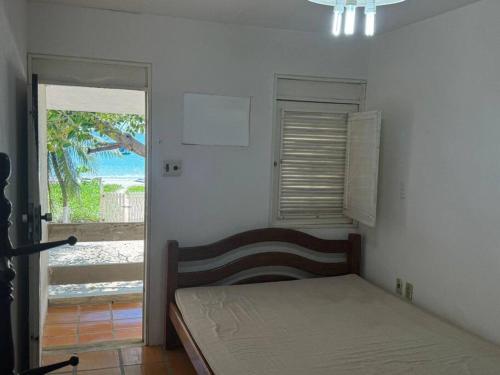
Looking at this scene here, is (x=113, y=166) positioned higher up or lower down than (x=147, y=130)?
lower down

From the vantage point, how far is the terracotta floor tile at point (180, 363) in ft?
10.2

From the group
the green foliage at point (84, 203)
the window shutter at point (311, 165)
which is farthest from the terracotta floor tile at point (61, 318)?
the green foliage at point (84, 203)

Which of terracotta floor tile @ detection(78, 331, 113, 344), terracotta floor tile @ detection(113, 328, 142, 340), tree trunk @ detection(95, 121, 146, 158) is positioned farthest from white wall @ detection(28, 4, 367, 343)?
tree trunk @ detection(95, 121, 146, 158)

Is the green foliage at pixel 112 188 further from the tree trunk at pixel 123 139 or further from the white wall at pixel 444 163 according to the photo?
the white wall at pixel 444 163

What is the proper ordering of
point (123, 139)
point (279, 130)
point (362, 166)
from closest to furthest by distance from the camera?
point (362, 166) → point (279, 130) → point (123, 139)

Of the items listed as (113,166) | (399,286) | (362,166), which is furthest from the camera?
(113,166)

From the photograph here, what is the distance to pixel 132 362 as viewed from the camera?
10.5ft

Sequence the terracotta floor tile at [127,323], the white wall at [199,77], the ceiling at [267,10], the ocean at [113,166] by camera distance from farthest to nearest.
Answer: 1. the ocean at [113,166]
2. the terracotta floor tile at [127,323]
3. the white wall at [199,77]
4. the ceiling at [267,10]

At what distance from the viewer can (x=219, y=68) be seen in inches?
136

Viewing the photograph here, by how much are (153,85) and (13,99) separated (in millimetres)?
1041

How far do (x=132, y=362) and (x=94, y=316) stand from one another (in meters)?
1.00

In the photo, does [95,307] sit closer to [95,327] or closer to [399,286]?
[95,327]

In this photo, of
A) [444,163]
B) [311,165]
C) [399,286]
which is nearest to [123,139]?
[311,165]

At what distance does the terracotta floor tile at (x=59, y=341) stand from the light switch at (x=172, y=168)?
144 cm
